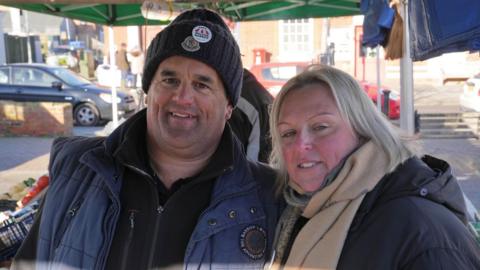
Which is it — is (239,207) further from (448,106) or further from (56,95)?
(448,106)

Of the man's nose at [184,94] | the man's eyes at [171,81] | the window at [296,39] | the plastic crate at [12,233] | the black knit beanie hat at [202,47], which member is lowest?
the plastic crate at [12,233]

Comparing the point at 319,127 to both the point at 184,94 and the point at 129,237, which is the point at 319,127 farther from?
the point at 129,237

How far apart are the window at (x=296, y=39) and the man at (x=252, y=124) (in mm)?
23540

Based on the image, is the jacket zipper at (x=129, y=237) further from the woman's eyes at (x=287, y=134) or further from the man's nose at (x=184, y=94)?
the woman's eyes at (x=287, y=134)

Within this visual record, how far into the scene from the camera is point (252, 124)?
13.1 feet

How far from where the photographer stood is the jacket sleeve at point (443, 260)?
1.32 m

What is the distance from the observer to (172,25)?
2180 mm

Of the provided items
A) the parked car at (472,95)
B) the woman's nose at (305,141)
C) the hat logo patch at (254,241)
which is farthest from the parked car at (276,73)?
the woman's nose at (305,141)

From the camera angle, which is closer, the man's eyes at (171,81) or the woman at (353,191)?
the woman at (353,191)

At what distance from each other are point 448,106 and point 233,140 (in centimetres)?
1541

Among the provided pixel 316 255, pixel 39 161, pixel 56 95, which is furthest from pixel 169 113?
pixel 56 95

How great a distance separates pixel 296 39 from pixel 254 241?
26.6 m

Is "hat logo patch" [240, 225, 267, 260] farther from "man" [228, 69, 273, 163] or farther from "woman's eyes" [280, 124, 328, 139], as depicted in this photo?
"man" [228, 69, 273, 163]

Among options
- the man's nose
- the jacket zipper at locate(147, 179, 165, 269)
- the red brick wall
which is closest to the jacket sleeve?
the jacket zipper at locate(147, 179, 165, 269)
